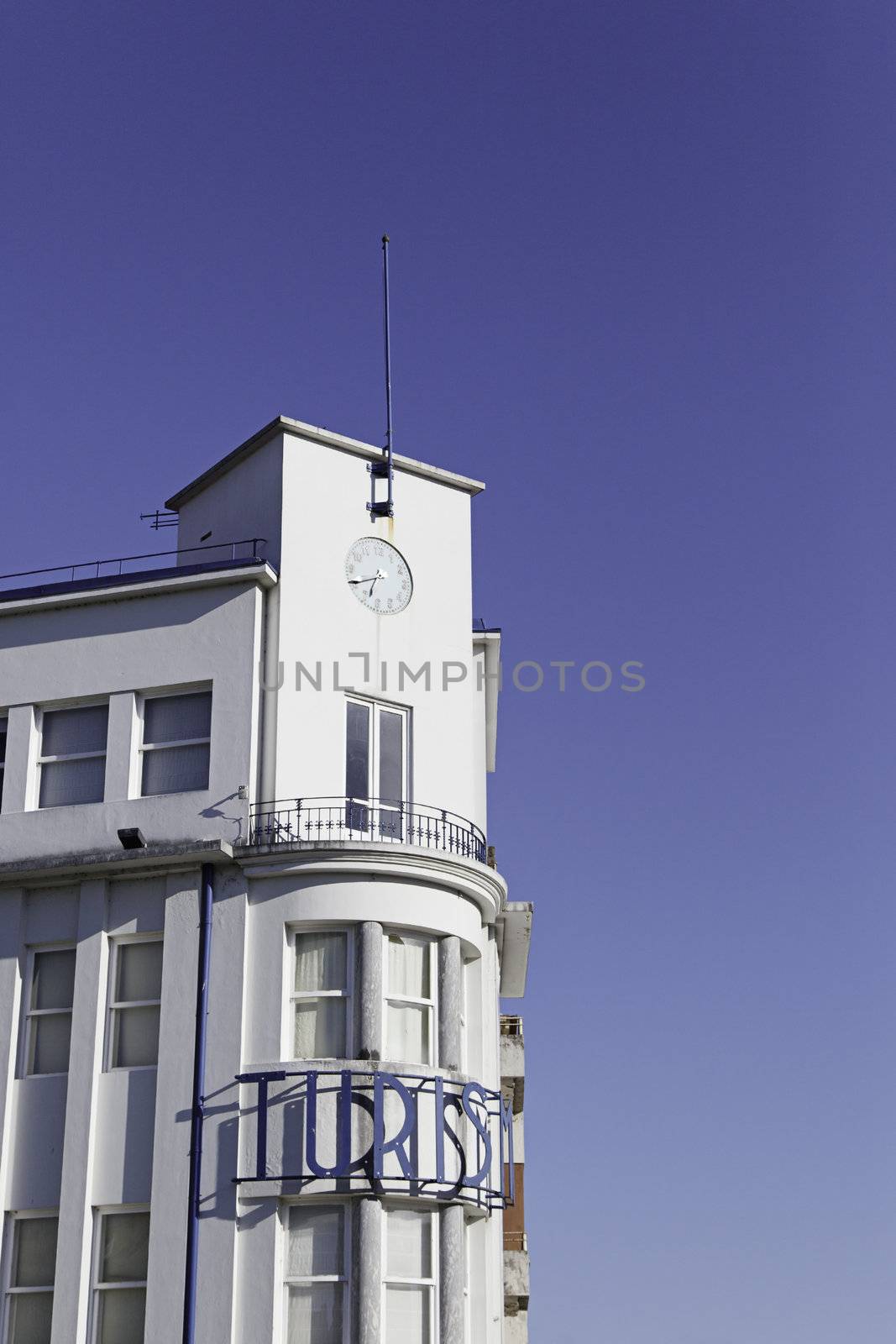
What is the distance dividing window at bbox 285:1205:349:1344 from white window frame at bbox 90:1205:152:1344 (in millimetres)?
2411

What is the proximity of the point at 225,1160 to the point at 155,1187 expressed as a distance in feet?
4.02

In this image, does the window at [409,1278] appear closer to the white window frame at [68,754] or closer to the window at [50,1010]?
the window at [50,1010]

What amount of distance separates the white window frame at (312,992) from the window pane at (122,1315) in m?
4.47

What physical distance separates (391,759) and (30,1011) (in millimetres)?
7915

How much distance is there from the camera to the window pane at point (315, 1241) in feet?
87.1

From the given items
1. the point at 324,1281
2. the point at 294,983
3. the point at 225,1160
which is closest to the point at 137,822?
the point at 294,983

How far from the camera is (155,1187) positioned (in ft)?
88.5

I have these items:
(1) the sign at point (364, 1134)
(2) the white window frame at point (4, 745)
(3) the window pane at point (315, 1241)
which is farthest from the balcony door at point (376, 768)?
(3) the window pane at point (315, 1241)

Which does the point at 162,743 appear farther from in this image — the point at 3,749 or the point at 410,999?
the point at 410,999

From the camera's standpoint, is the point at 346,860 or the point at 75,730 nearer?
the point at 346,860

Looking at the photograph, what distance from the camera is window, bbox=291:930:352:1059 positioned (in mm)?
27906

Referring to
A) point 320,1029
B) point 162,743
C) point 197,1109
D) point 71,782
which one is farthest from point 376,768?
point 197,1109

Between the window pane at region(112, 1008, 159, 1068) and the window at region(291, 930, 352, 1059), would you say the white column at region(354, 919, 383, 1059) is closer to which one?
the window at region(291, 930, 352, 1059)

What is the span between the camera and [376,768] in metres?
31.0
